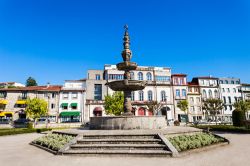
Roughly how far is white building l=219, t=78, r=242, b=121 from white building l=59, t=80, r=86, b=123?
45.9 m

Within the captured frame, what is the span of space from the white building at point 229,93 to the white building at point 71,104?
45.9 m

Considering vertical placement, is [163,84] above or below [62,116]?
above

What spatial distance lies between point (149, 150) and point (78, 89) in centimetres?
4329

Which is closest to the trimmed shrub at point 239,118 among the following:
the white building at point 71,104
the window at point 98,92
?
the window at point 98,92

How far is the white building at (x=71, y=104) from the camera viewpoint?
4878 cm

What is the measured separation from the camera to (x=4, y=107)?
155 ft

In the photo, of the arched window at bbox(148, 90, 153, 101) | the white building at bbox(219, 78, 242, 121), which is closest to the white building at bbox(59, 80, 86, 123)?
the arched window at bbox(148, 90, 153, 101)

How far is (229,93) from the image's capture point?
64250 millimetres

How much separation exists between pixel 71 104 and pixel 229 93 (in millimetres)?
52451

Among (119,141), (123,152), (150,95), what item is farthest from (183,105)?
(123,152)

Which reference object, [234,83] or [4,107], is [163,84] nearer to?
[234,83]

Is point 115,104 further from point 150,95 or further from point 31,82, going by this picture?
point 31,82

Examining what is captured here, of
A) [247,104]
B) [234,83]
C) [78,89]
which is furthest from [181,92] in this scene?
[78,89]

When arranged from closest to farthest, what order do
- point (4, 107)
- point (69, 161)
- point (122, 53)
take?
point (69, 161) < point (122, 53) < point (4, 107)
